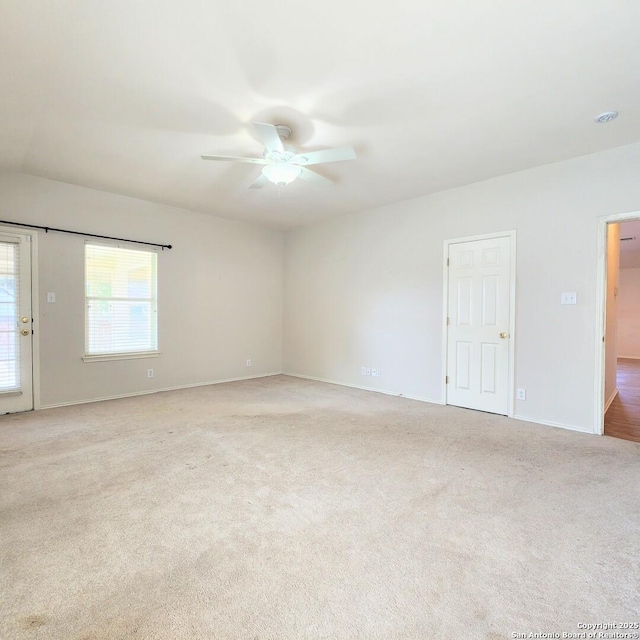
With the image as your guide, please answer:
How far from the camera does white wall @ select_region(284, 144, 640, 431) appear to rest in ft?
11.5

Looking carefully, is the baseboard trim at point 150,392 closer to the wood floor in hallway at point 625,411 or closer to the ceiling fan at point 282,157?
the ceiling fan at point 282,157

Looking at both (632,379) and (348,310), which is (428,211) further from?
(632,379)

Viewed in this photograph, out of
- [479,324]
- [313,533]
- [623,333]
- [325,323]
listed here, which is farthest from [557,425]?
[623,333]

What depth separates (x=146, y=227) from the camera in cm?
502

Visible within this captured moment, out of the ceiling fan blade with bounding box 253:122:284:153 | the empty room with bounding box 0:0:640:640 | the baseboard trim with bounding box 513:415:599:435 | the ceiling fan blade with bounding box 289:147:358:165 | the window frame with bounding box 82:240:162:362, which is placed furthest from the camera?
the window frame with bounding box 82:240:162:362

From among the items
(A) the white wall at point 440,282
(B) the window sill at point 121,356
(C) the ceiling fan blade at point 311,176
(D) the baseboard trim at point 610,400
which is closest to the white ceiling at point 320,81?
(C) the ceiling fan blade at point 311,176

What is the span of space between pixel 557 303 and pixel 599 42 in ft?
7.68

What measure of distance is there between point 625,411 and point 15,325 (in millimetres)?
7276

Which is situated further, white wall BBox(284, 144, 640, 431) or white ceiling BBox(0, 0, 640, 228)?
white wall BBox(284, 144, 640, 431)

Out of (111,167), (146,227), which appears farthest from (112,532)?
(146,227)

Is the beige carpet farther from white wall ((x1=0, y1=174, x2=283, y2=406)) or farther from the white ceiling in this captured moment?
the white ceiling

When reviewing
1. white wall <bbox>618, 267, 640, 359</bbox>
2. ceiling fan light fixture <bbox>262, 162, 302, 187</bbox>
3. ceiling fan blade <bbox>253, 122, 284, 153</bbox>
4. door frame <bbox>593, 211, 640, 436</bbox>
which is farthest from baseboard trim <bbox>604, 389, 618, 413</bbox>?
white wall <bbox>618, 267, 640, 359</bbox>

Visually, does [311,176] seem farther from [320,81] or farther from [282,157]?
[320,81]

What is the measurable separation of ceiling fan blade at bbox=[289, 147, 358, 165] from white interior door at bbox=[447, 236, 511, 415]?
2.24 m
